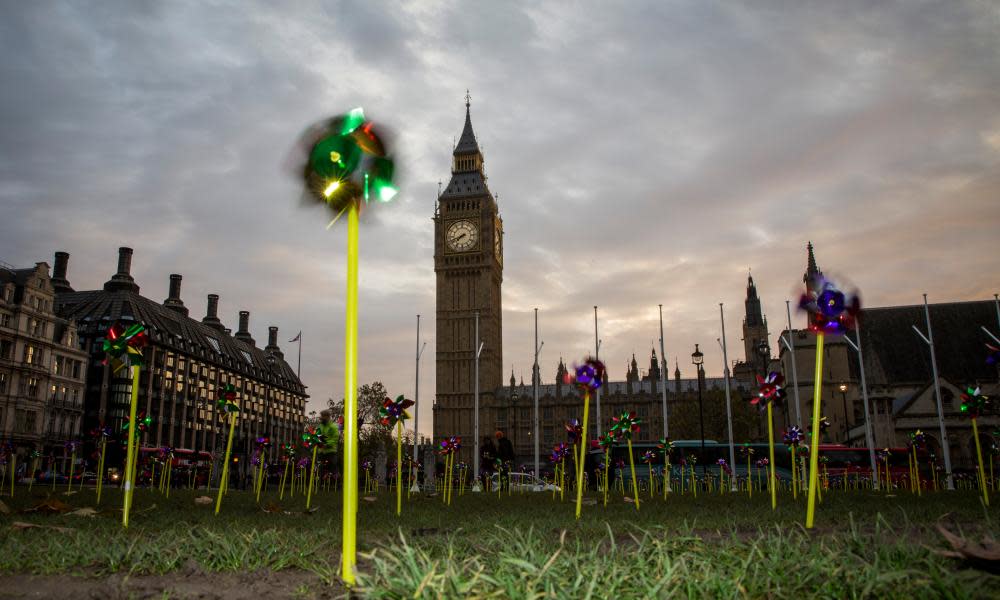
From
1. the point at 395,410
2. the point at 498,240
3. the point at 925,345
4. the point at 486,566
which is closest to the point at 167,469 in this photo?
the point at 395,410

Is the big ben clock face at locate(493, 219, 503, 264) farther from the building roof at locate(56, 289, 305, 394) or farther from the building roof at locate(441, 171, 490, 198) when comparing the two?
the building roof at locate(56, 289, 305, 394)

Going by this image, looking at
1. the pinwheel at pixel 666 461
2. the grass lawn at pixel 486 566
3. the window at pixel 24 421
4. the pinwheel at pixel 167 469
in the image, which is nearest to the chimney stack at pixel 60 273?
the window at pixel 24 421

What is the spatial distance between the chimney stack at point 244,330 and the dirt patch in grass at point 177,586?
134906 millimetres

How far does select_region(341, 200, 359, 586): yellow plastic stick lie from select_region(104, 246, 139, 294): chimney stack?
99863 millimetres

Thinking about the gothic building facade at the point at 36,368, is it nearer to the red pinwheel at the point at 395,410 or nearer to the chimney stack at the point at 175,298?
the chimney stack at the point at 175,298

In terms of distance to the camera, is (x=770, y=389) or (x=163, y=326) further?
(x=163, y=326)

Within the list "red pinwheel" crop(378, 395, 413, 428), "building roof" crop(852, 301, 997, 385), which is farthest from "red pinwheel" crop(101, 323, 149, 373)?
"building roof" crop(852, 301, 997, 385)

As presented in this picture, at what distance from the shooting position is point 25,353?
67.8 metres

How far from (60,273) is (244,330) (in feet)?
149

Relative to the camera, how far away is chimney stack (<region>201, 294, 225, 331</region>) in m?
123

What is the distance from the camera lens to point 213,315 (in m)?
124

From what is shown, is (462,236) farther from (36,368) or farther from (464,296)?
(36,368)

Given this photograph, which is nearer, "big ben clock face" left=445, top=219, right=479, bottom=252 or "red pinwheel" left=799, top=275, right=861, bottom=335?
"red pinwheel" left=799, top=275, right=861, bottom=335

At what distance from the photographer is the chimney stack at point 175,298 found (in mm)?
108125
